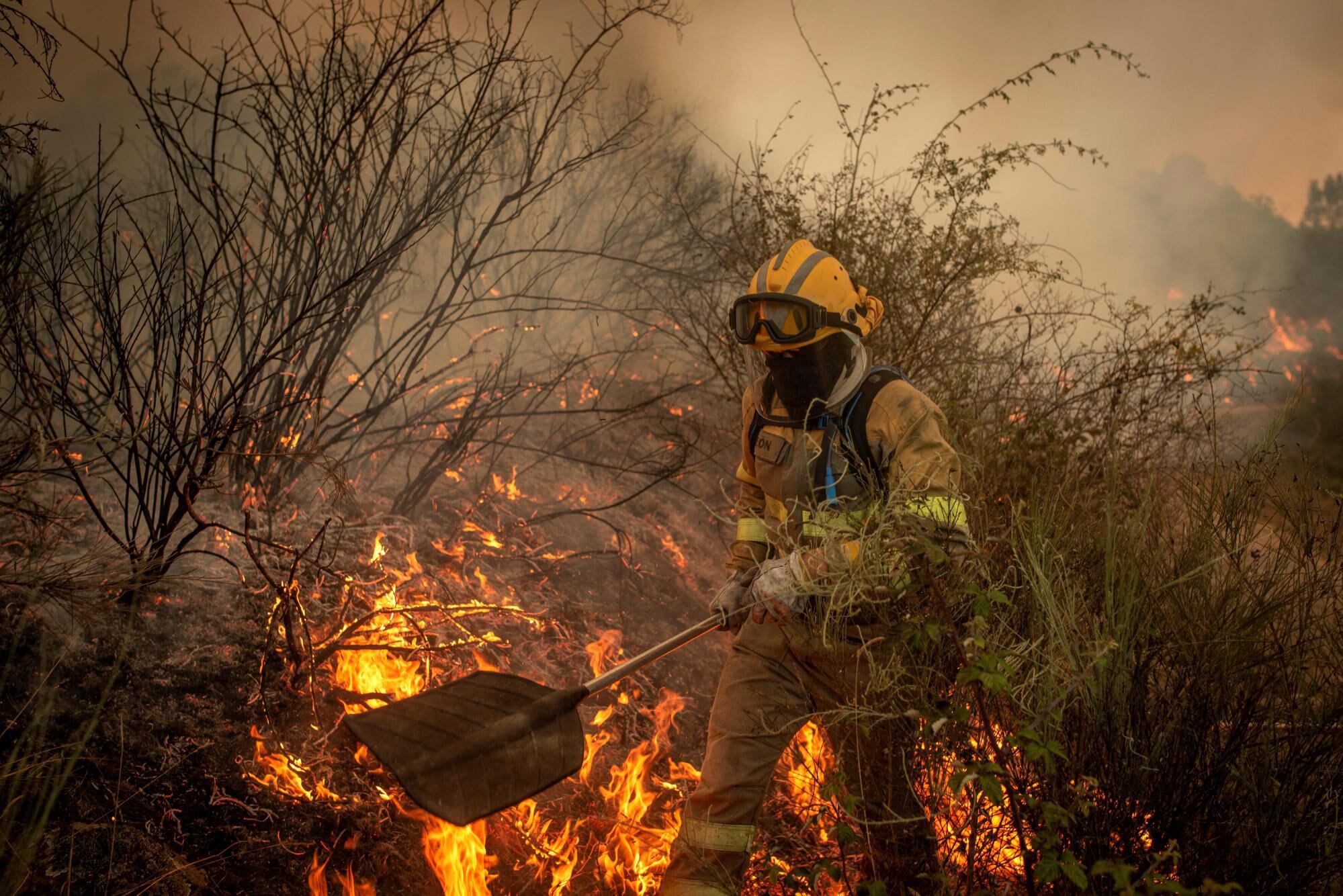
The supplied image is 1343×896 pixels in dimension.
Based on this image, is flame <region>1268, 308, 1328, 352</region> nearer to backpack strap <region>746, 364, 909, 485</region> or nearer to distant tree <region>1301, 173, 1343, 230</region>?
distant tree <region>1301, 173, 1343, 230</region>

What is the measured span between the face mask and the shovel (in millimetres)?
1044

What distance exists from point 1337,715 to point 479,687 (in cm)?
248

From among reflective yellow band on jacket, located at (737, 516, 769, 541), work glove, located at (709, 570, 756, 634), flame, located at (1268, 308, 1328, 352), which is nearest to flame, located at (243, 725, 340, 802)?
work glove, located at (709, 570, 756, 634)

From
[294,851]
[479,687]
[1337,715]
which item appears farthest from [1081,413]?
[294,851]

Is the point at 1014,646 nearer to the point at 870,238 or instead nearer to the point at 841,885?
the point at 841,885

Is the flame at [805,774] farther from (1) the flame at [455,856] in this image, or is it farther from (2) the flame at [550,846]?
(1) the flame at [455,856]

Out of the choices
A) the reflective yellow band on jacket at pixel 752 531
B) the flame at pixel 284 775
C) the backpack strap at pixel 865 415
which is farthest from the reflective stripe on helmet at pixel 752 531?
the flame at pixel 284 775

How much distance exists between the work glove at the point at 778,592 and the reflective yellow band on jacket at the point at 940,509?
0.42 metres

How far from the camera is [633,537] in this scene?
22.7 ft

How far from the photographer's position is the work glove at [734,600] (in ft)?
9.67

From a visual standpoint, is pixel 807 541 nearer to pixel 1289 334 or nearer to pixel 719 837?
pixel 719 837

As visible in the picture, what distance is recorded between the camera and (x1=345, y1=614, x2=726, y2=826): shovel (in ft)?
7.36

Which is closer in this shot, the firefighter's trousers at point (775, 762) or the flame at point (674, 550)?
the firefighter's trousers at point (775, 762)

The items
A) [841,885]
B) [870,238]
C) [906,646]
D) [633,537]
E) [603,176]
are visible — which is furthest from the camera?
[603,176]
